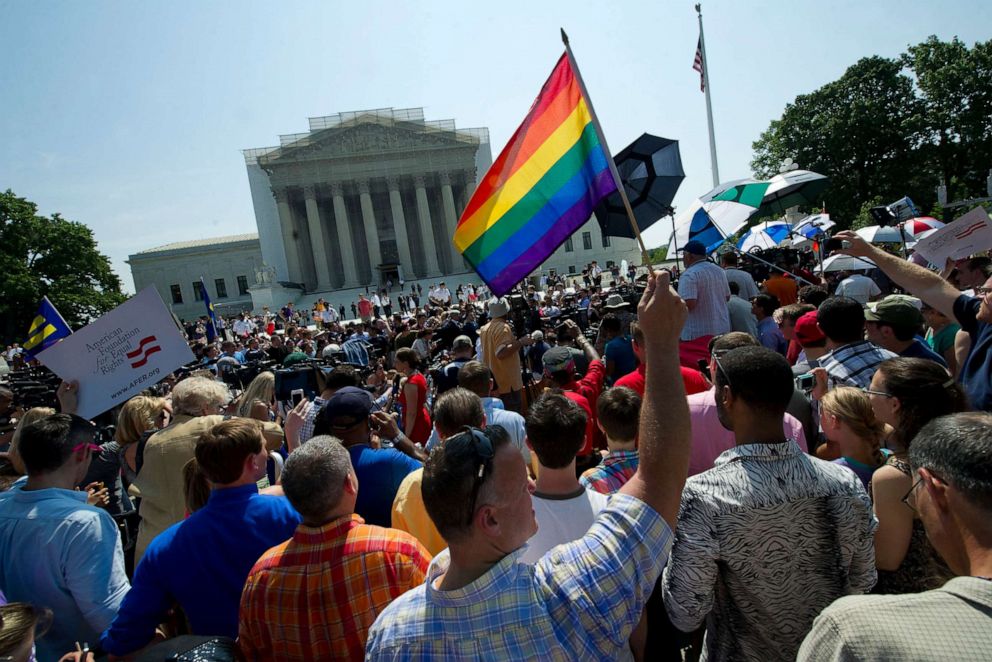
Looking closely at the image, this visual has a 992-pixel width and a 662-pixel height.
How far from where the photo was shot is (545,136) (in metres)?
4.10

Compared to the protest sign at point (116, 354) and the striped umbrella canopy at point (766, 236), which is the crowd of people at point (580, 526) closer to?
the protest sign at point (116, 354)

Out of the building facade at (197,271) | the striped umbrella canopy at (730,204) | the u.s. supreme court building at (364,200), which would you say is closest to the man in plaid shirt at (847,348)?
the striped umbrella canopy at (730,204)

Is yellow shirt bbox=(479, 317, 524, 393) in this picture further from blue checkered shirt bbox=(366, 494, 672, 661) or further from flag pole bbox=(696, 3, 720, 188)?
flag pole bbox=(696, 3, 720, 188)

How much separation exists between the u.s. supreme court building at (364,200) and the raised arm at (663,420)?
1908 inches

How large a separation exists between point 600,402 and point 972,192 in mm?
43630

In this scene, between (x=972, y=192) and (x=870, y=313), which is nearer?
(x=870, y=313)

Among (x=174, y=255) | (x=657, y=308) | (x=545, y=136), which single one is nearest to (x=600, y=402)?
(x=657, y=308)

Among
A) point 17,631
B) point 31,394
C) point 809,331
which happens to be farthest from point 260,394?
point 31,394

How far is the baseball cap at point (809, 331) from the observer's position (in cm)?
415

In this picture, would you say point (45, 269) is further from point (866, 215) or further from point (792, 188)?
point (866, 215)

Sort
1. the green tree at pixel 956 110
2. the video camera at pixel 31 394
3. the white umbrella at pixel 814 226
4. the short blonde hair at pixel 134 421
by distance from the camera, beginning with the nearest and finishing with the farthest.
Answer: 1. the short blonde hair at pixel 134 421
2. the video camera at pixel 31 394
3. the white umbrella at pixel 814 226
4. the green tree at pixel 956 110

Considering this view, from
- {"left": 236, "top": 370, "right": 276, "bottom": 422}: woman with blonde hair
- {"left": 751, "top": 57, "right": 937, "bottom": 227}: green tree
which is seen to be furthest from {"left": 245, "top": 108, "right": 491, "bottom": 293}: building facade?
{"left": 236, "top": 370, "right": 276, "bottom": 422}: woman with blonde hair

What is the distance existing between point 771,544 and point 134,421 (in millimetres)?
4302

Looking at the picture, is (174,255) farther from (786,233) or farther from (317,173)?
(786,233)
